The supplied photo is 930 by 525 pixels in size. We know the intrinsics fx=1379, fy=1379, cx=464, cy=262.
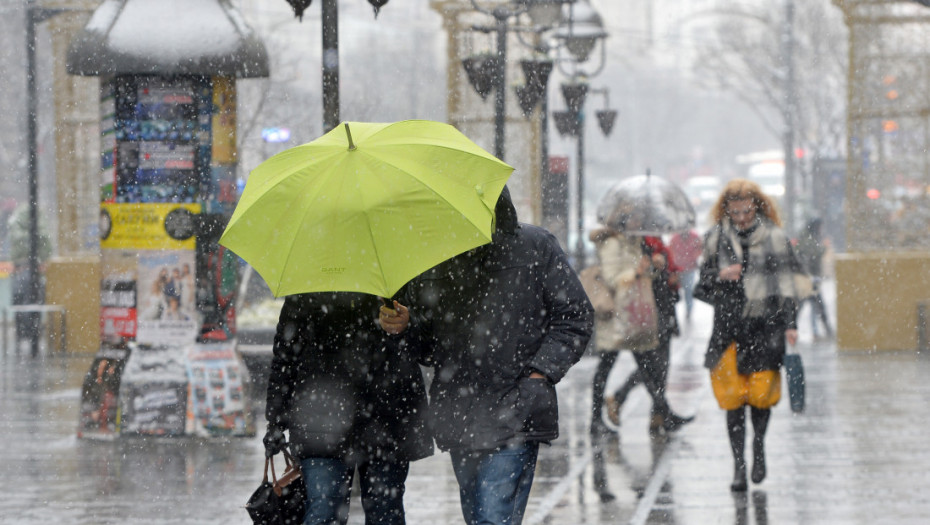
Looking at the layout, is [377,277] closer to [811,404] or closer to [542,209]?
[811,404]

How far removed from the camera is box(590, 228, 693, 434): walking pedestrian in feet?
31.7

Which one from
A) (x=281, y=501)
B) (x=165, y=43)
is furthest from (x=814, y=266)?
(x=281, y=501)

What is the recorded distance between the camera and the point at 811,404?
11.5 meters

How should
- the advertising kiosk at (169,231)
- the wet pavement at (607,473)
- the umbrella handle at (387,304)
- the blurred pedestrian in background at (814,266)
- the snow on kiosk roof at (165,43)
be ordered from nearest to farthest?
the umbrella handle at (387,304), the wet pavement at (607,473), the snow on kiosk roof at (165,43), the advertising kiosk at (169,231), the blurred pedestrian in background at (814,266)

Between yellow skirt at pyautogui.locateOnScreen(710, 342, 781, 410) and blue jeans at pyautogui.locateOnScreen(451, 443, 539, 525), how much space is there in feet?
10.6

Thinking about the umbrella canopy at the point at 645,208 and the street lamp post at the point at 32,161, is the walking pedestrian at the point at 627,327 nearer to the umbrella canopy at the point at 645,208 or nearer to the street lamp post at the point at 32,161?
the umbrella canopy at the point at 645,208

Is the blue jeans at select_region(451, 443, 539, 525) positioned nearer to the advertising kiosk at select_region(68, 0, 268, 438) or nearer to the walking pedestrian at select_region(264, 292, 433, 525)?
the walking pedestrian at select_region(264, 292, 433, 525)

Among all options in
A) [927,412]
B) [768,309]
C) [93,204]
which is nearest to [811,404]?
[927,412]

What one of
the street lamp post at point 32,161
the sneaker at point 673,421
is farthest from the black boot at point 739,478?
the street lamp post at point 32,161

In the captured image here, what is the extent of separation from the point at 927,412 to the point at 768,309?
3.88 meters

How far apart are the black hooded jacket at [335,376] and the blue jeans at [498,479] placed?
0.40m

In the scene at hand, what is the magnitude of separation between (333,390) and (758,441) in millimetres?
3637

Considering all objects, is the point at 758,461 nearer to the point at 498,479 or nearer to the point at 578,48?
the point at 498,479

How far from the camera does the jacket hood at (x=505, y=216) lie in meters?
4.62
